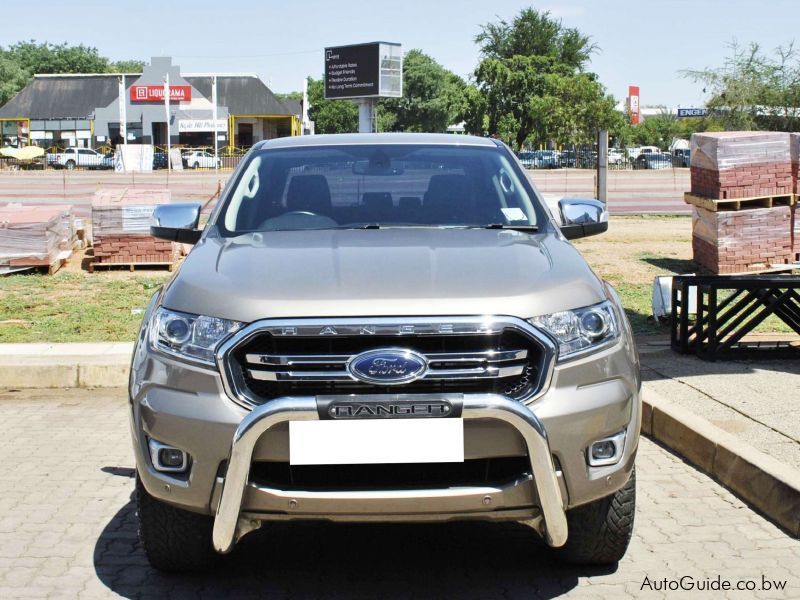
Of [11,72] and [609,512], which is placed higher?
[11,72]

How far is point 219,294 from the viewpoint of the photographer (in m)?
3.58

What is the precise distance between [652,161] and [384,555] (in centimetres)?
3262

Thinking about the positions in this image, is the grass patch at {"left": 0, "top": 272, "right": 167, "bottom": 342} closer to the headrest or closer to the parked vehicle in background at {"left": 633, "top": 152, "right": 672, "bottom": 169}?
the headrest

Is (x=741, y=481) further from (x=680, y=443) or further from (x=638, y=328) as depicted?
(x=638, y=328)

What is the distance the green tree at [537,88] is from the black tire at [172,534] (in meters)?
63.4

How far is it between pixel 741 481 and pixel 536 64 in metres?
77.8

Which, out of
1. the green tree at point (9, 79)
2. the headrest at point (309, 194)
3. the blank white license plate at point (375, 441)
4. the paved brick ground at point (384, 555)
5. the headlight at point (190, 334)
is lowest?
the paved brick ground at point (384, 555)

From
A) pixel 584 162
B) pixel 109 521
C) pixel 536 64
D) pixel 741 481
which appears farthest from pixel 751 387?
pixel 536 64

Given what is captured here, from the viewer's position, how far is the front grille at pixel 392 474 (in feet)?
11.2

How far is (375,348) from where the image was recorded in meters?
3.42

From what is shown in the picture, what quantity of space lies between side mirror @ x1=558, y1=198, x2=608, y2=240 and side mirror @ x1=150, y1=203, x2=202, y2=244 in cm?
176

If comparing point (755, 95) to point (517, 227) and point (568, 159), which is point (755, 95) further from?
point (517, 227)

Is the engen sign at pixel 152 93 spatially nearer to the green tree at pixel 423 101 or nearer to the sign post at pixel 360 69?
the sign post at pixel 360 69

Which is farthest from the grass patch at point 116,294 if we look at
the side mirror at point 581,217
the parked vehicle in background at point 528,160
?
the parked vehicle in background at point 528,160
